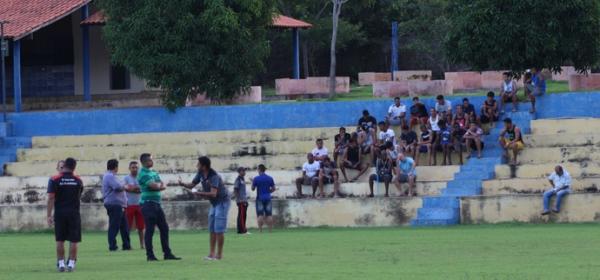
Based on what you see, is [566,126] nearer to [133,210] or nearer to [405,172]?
[405,172]

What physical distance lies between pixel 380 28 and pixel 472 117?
104 feet

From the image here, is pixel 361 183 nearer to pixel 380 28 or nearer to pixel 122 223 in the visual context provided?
pixel 122 223

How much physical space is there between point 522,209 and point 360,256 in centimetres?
1101

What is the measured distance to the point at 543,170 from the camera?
32219mm

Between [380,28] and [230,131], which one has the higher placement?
[380,28]

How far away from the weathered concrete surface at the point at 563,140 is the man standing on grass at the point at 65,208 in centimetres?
1704

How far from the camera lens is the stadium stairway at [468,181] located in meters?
31.4

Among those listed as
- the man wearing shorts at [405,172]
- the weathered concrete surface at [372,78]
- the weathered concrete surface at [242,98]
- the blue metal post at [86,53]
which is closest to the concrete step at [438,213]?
the man wearing shorts at [405,172]

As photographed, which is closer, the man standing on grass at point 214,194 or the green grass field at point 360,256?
the green grass field at point 360,256

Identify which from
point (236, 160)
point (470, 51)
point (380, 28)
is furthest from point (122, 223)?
point (380, 28)

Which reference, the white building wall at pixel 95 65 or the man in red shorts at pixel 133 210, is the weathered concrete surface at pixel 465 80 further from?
the man in red shorts at pixel 133 210

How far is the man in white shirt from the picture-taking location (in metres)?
30.4

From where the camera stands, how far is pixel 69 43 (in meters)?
49.9

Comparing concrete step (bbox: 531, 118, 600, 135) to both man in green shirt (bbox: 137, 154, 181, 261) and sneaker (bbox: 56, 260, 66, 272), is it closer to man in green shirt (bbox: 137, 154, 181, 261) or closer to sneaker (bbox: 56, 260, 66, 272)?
man in green shirt (bbox: 137, 154, 181, 261)
